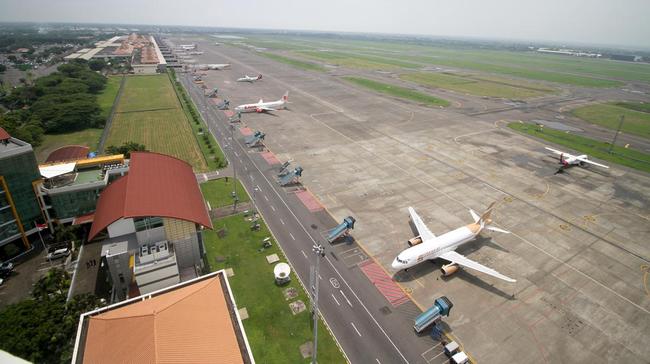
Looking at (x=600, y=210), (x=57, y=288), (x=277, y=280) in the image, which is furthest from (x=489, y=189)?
(x=57, y=288)

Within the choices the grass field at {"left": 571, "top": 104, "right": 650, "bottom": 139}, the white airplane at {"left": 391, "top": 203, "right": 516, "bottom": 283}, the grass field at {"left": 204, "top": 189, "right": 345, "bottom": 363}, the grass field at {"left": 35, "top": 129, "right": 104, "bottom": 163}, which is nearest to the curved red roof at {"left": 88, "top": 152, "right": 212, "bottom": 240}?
the grass field at {"left": 204, "top": 189, "right": 345, "bottom": 363}

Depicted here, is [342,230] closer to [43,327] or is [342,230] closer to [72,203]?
[43,327]

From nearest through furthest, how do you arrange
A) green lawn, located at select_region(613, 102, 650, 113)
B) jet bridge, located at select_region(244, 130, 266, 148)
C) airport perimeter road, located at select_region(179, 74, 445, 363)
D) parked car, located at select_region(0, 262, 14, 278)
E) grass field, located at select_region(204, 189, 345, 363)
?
1. grass field, located at select_region(204, 189, 345, 363)
2. airport perimeter road, located at select_region(179, 74, 445, 363)
3. parked car, located at select_region(0, 262, 14, 278)
4. jet bridge, located at select_region(244, 130, 266, 148)
5. green lawn, located at select_region(613, 102, 650, 113)

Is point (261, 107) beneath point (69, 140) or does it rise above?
above

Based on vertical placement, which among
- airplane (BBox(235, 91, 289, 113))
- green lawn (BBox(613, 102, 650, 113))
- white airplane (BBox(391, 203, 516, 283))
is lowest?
white airplane (BBox(391, 203, 516, 283))

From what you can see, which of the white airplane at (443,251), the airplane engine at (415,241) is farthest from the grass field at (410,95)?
the airplane engine at (415,241)

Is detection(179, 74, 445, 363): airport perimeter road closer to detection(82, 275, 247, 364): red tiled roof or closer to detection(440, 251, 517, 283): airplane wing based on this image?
detection(440, 251, 517, 283): airplane wing

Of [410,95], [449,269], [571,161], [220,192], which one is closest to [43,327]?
[220,192]
